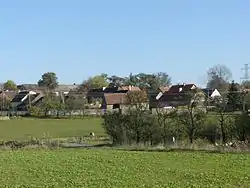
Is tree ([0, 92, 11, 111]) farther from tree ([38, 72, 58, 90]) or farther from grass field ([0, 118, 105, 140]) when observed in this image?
grass field ([0, 118, 105, 140])

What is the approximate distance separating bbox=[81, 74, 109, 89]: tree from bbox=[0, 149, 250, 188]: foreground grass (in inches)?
5296

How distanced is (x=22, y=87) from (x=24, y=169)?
567 ft

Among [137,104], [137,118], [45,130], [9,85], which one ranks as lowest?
[45,130]

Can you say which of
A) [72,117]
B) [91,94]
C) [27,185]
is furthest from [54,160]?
[91,94]

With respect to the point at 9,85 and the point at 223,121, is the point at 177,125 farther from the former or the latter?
the point at 9,85

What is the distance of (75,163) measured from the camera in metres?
21.6

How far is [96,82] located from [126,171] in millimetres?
144486

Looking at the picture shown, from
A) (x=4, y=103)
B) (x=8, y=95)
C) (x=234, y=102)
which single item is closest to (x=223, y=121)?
(x=234, y=102)

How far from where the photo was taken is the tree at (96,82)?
15900cm

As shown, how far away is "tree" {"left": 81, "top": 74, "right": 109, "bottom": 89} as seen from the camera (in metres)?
159

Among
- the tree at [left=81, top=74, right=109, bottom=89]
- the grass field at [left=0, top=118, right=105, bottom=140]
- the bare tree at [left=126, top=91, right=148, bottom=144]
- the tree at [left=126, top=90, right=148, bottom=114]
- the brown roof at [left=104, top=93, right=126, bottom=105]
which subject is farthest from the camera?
the tree at [left=81, top=74, right=109, bottom=89]

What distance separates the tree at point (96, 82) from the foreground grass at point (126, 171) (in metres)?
135

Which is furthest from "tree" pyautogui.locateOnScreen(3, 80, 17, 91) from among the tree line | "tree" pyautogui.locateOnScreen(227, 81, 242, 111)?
the tree line

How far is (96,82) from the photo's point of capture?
534 feet
